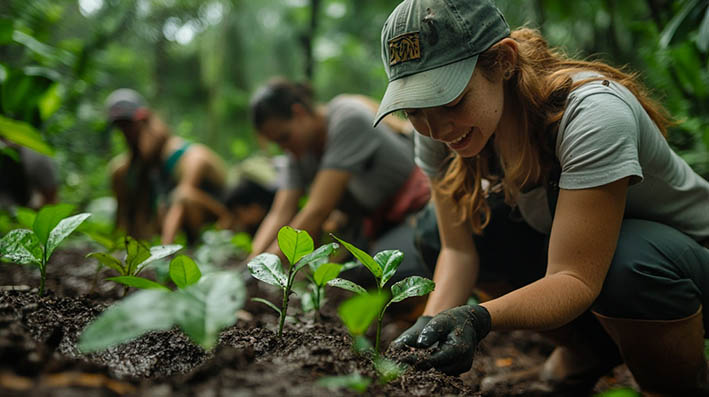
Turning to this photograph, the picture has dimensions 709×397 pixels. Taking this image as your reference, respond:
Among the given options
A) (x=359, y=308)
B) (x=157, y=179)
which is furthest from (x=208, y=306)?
(x=157, y=179)

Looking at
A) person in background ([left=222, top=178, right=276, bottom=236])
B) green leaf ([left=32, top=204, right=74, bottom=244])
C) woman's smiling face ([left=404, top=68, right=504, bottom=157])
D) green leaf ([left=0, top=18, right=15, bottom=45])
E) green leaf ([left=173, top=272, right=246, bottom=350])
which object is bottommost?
person in background ([left=222, top=178, right=276, bottom=236])

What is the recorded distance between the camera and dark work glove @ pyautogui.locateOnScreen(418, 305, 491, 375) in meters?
0.87

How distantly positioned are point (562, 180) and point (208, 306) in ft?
2.47

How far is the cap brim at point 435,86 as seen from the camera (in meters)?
0.95

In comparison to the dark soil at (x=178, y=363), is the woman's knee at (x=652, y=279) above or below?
below

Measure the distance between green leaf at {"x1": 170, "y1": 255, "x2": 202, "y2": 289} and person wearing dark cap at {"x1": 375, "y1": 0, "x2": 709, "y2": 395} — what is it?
46cm

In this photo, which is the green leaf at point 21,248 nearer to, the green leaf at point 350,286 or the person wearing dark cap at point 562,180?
the green leaf at point 350,286

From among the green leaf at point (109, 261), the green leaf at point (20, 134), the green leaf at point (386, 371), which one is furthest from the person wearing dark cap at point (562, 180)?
the green leaf at point (20, 134)

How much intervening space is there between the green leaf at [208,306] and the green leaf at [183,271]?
0.72 feet

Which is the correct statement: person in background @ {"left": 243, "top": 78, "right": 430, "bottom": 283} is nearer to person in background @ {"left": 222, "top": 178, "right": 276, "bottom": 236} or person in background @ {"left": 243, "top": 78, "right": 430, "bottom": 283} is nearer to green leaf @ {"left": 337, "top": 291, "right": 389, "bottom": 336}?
person in background @ {"left": 222, "top": 178, "right": 276, "bottom": 236}

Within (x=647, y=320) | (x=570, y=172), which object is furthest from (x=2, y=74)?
(x=647, y=320)

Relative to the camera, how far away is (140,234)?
3.43 m

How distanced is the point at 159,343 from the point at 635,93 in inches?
46.6

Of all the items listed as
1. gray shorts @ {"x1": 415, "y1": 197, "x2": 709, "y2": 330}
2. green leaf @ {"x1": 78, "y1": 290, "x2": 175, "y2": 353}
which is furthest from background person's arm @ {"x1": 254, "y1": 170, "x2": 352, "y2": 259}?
green leaf @ {"x1": 78, "y1": 290, "x2": 175, "y2": 353}
